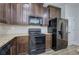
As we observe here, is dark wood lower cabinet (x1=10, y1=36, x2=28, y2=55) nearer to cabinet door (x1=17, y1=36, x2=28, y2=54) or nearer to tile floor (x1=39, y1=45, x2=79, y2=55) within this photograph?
cabinet door (x1=17, y1=36, x2=28, y2=54)

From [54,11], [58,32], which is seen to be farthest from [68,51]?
[54,11]

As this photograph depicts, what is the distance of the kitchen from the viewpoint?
1252 millimetres

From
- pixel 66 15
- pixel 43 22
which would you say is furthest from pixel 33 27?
pixel 66 15

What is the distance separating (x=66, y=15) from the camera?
129 centimetres

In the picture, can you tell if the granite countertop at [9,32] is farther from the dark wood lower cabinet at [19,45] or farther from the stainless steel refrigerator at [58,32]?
the stainless steel refrigerator at [58,32]

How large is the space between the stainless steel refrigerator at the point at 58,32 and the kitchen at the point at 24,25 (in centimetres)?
3

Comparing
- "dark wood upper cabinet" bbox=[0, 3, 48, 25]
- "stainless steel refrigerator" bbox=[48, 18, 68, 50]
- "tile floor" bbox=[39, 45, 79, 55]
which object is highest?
"dark wood upper cabinet" bbox=[0, 3, 48, 25]

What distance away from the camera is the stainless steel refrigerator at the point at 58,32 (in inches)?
51.4

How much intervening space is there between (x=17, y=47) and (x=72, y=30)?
61 cm

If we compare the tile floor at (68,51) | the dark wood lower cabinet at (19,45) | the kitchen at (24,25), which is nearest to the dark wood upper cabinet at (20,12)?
the kitchen at (24,25)

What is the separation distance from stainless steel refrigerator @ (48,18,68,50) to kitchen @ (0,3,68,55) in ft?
0.10

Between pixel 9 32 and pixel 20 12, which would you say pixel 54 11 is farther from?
pixel 9 32

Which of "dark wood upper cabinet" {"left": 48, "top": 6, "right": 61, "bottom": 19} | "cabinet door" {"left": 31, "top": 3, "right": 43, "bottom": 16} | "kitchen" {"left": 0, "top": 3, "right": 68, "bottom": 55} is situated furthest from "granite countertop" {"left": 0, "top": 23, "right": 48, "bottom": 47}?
"dark wood upper cabinet" {"left": 48, "top": 6, "right": 61, "bottom": 19}

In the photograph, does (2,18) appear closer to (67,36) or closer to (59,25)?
(59,25)
